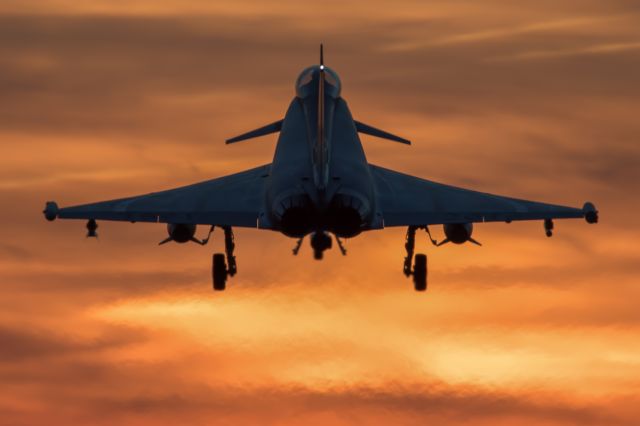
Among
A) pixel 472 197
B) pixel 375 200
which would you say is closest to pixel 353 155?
pixel 375 200

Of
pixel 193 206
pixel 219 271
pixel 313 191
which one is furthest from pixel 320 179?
pixel 219 271

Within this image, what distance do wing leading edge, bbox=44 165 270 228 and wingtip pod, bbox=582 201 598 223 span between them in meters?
12.0

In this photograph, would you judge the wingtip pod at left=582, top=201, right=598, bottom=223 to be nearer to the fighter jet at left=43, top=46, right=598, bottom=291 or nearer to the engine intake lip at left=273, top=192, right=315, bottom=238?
the fighter jet at left=43, top=46, right=598, bottom=291

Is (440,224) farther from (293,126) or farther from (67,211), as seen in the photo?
(67,211)

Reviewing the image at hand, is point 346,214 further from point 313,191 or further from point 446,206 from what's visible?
point 446,206

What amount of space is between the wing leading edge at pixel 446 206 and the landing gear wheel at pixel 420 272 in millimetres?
2359

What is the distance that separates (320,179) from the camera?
213 feet

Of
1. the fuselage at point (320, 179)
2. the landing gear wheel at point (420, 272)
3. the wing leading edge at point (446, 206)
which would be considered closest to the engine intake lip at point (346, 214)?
the fuselage at point (320, 179)

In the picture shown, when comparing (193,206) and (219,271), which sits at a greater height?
(193,206)

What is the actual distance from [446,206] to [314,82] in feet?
23.0

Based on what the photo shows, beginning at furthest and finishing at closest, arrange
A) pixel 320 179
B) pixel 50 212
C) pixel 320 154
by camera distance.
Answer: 1. pixel 50 212
2. pixel 320 154
3. pixel 320 179

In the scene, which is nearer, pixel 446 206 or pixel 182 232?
pixel 446 206

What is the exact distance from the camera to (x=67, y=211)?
73.3 m

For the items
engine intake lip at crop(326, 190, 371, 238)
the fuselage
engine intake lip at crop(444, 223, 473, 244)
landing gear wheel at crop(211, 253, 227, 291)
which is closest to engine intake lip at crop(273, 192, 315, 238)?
the fuselage
